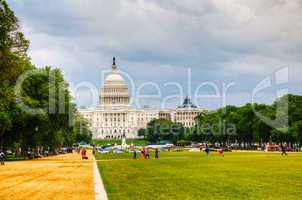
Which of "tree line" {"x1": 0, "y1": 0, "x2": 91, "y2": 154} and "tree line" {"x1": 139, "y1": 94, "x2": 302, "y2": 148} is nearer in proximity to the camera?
"tree line" {"x1": 0, "y1": 0, "x2": 91, "y2": 154}

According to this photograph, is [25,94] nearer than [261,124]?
Yes

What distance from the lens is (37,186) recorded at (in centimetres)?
2472

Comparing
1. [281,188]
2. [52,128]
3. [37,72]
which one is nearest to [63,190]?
[281,188]

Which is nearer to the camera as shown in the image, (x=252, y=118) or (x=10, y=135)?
(x=10, y=135)

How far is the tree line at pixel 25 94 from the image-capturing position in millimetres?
43750

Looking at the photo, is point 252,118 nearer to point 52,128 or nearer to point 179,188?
point 52,128

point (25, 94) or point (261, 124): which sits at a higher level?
point (25, 94)

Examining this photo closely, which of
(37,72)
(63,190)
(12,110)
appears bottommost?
(63,190)

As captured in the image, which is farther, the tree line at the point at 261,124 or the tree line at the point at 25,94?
the tree line at the point at 261,124

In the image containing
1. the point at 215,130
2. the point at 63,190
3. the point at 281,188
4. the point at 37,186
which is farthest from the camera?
the point at 215,130

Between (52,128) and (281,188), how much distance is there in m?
56.7

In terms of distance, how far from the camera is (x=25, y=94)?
65.6 meters

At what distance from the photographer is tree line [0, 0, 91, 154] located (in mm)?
43750

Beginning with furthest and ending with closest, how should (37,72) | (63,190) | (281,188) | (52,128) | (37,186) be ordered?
(52,128)
(37,72)
(37,186)
(63,190)
(281,188)
